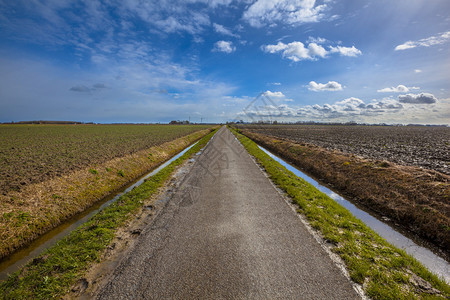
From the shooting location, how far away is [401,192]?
877cm

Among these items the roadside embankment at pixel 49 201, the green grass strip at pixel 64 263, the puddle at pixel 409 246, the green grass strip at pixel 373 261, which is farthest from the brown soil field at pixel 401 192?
the roadside embankment at pixel 49 201

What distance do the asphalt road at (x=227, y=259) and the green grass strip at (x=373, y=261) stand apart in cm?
50

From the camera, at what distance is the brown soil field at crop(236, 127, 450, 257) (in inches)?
261

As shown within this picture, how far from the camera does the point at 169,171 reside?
1366cm

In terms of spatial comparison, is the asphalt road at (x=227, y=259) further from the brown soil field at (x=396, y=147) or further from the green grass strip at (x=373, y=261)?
the brown soil field at (x=396, y=147)

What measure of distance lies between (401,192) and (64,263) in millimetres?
12556

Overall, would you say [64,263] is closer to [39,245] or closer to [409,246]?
[39,245]

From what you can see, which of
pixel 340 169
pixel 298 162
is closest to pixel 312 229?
pixel 340 169

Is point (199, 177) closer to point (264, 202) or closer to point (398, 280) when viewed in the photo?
point (264, 202)

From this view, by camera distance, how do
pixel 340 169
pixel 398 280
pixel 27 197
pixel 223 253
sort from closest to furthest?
1. pixel 398 280
2. pixel 223 253
3. pixel 27 197
4. pixel 340 169

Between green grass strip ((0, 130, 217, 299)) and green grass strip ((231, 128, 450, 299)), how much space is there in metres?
6.10

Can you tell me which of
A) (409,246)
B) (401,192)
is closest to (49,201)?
(409,246)

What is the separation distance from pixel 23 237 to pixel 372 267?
1001 cm

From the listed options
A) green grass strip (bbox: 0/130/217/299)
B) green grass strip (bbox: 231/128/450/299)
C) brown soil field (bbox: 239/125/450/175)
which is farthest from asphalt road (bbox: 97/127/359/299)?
brown soil field (bbox: 239/125/450/175)
